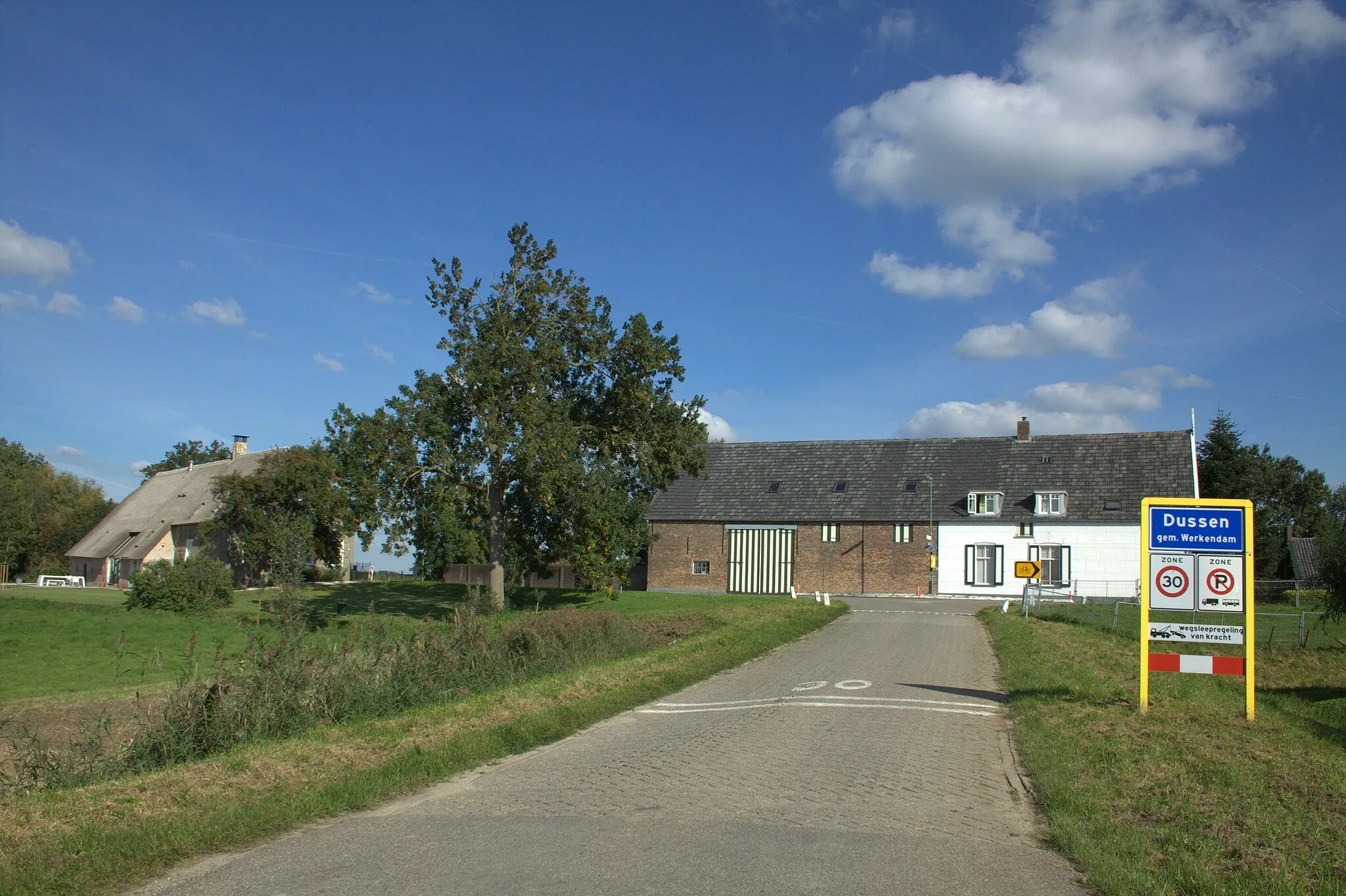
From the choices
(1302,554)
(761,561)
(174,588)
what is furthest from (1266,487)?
(174,588)

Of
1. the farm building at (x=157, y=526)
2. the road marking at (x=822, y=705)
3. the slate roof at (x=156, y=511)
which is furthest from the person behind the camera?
the slate roof at (x=156, y=511)

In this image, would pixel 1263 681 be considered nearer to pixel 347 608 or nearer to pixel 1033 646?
pixel 1033 646

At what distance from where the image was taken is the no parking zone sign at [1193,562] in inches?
442

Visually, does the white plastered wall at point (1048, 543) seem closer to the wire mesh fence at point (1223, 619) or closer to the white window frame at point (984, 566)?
the white window frame at point (984, 566)

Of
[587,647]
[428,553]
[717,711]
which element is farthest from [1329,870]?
[428,553]

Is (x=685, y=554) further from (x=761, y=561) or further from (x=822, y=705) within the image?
(x=822, y=705)

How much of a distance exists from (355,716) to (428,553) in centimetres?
4957

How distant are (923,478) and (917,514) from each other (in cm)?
248

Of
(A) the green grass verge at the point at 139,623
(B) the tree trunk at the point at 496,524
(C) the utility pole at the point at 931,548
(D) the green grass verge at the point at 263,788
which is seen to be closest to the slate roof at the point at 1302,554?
(C) the utility pole at the point at 931,548

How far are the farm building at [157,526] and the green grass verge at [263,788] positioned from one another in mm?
47512

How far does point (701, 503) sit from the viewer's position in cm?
5088

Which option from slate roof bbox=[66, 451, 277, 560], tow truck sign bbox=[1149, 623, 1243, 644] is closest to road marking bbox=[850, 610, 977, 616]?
tow truck sign bbox=[1149, 623, 1243, 644]

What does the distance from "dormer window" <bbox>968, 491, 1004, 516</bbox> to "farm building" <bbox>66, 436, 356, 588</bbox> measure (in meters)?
37.7

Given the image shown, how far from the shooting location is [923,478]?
1907 inches
